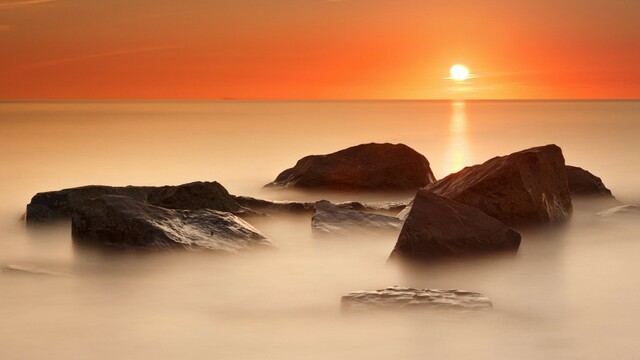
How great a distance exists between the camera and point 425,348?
611 centimetres

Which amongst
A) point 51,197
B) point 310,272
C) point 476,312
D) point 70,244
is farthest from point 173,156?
point 476,312

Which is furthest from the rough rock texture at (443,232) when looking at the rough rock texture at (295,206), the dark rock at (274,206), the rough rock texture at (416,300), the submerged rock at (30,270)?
the dark rock at (274,206)

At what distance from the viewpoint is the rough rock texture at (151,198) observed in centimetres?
1125

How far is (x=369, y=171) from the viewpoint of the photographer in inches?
596

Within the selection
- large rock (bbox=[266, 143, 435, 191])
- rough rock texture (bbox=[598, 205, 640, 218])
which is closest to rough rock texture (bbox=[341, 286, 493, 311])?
rough rock texture (bbox=[598, 205, 640, 218])

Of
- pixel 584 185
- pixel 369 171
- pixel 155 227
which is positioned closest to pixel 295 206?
pixel 369 171

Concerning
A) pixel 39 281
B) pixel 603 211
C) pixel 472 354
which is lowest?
pixel 472 354

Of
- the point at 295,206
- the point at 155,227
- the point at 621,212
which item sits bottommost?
the point at 155,227

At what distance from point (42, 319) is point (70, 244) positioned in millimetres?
3002

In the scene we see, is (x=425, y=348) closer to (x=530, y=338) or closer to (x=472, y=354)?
(x=472, y=354)

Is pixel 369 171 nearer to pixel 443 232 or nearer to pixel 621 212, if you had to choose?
pixel 621 212

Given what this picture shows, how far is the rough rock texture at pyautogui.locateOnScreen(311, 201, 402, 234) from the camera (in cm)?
1037

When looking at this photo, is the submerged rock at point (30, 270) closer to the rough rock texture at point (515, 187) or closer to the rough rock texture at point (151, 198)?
the rough rock texture at point (151, 198)

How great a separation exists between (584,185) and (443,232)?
5881 millimetres
